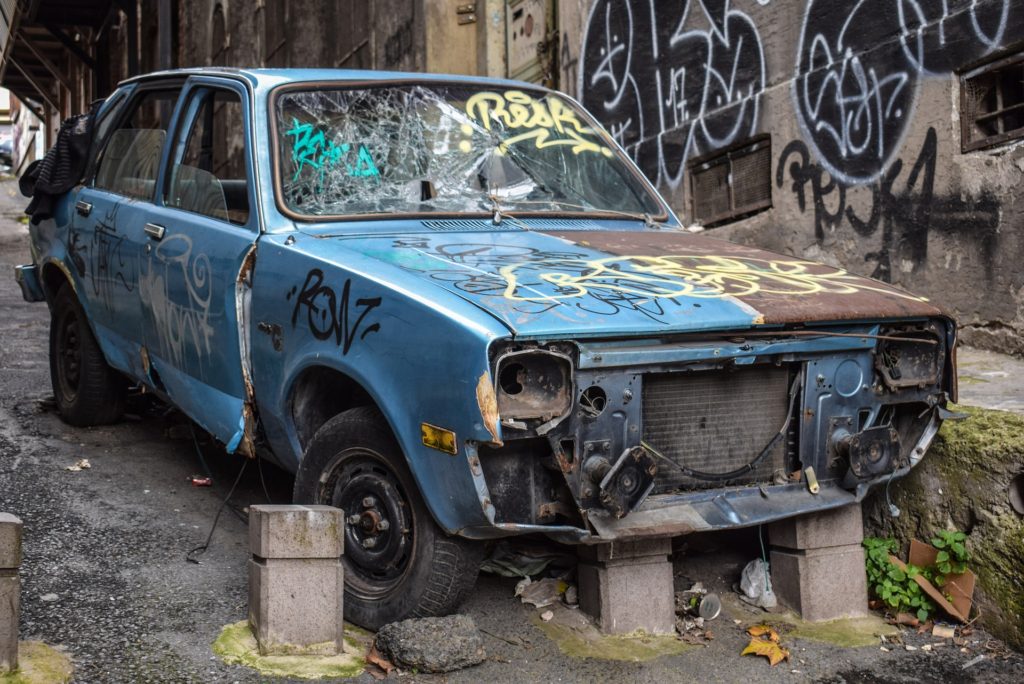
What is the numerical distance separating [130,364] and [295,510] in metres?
2.14

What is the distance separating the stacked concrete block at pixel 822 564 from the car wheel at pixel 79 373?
3526 millimetres

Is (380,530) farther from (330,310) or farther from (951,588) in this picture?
(951,588)

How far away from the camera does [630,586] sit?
3.83 meters

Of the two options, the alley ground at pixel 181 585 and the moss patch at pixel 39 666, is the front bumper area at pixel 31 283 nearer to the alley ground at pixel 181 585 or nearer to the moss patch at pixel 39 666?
the alley ground at pixel 181 585

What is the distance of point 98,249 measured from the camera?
5387 mm

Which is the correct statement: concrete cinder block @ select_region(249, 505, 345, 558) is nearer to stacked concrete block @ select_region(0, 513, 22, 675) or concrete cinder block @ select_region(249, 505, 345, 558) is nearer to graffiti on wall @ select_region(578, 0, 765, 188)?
stacked concrete block @ select_region(0, 513, 22, 675)

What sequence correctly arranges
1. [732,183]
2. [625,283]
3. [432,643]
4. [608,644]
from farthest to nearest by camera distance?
[732,183], [608,644], [625,283], [432,643]

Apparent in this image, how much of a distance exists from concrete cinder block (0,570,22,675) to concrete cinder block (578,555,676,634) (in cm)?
180

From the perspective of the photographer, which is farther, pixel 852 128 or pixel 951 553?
pixel 852 128

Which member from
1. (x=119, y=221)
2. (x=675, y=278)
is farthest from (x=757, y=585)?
(x=119, y=221)

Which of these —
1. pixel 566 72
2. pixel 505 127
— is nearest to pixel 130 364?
pixel 505 127

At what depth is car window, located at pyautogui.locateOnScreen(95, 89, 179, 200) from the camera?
519 centimetres

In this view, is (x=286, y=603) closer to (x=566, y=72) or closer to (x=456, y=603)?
(x=456, y=603)

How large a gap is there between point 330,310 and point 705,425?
1255mm
